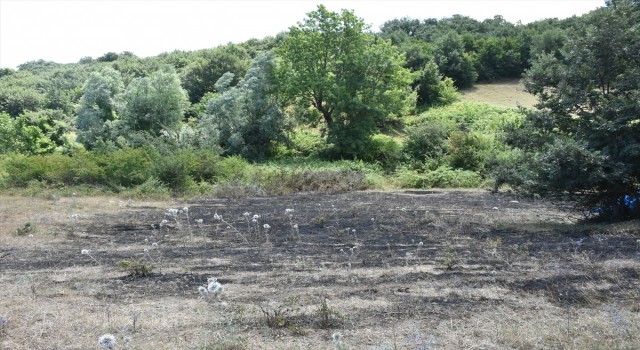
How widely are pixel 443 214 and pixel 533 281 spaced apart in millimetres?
6673

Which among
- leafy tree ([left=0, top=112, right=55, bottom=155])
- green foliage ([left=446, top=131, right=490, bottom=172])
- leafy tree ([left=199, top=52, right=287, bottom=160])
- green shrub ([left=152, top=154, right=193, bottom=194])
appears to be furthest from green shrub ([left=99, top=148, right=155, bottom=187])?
green foliage ([left=446, top=131, right=490, bottom=172])

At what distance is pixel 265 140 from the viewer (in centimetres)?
2995

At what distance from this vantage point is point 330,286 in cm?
653

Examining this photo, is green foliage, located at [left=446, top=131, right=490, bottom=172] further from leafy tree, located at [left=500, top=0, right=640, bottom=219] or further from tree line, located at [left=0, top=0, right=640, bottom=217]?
leafy tree, located at [left=500, top=0, right=640, bottom=219]

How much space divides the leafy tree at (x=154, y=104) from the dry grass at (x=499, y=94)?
24.7 metres

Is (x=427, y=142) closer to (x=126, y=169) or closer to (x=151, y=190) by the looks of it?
(x=151, y=190)

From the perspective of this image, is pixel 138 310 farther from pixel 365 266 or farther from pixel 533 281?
pixel 533 281

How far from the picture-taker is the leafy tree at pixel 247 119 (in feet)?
96.0

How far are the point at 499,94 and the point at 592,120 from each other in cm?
3767

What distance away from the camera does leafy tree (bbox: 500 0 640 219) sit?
32.8 feet

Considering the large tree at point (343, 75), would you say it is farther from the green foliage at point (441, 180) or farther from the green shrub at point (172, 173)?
the green shrub at point (172, 173)

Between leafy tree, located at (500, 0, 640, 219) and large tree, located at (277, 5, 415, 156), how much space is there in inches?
696

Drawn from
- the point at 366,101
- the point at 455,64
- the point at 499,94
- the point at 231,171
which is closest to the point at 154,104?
the point at 231,171

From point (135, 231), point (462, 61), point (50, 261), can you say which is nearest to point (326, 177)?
point (135, 231)
